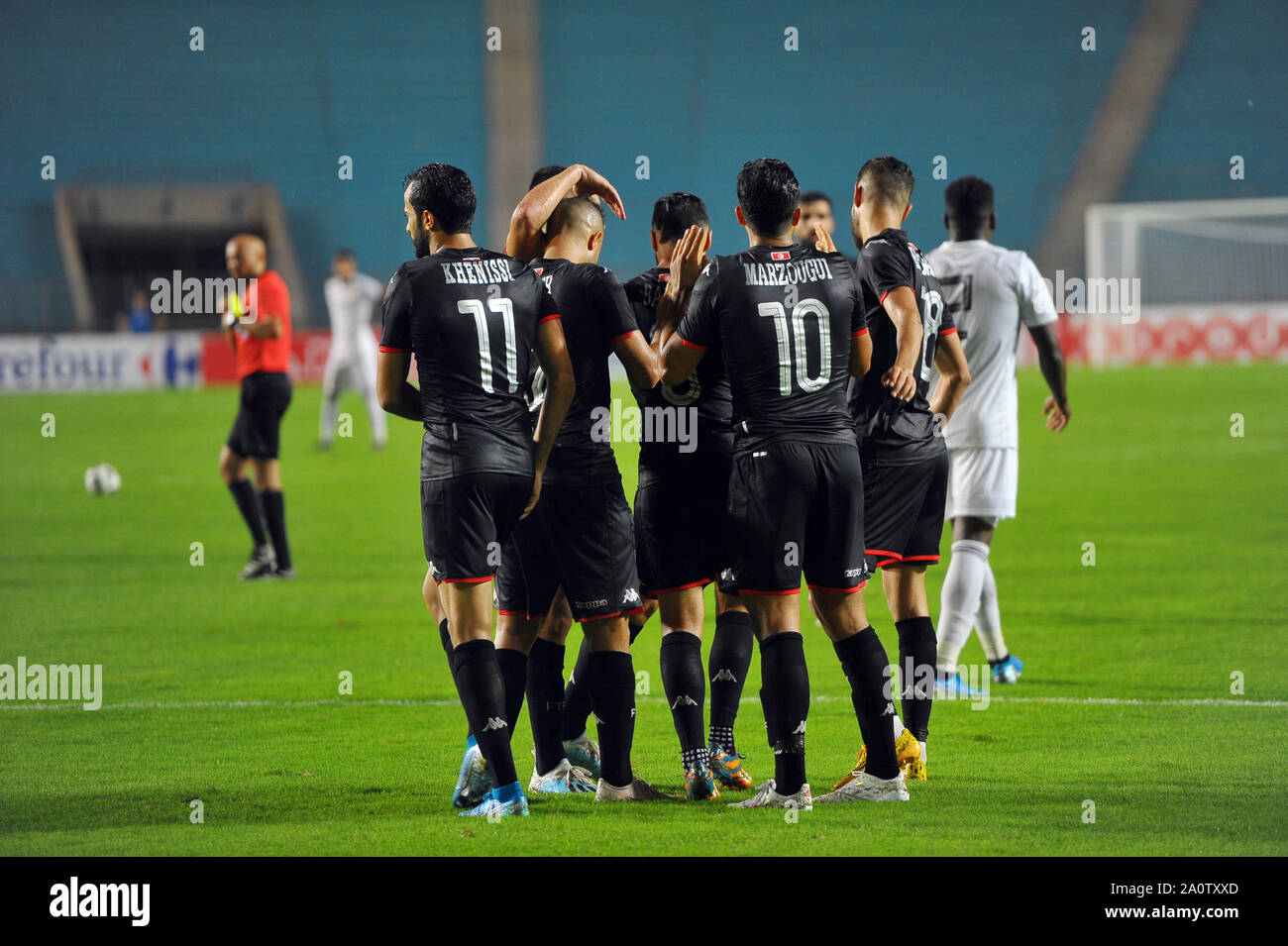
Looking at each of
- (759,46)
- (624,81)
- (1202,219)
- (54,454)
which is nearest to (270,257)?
(624,81)

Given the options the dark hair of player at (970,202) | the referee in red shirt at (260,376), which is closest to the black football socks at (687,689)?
the dark hair of player at (970,202)

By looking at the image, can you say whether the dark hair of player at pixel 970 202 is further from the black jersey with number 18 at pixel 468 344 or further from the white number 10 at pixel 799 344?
the black jersey with number 18 at pixel 468 344

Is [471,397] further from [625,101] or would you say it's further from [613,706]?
[625,101]

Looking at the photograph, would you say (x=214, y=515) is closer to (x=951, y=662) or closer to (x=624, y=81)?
(x=951, y=662)

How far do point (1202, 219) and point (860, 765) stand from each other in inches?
1273

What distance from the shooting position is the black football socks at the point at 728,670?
5848 mm

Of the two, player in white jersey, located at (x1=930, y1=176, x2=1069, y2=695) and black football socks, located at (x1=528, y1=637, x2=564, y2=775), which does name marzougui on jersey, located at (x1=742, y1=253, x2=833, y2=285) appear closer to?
black football socks, located at (x1=528, y1=637, x2=564, y2=775)

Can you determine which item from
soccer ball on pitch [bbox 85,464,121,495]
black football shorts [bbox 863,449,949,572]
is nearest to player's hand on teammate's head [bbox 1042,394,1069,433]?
black football shorts [bbox 863,449,949,572]

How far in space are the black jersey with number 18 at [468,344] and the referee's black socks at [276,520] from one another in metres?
6.09

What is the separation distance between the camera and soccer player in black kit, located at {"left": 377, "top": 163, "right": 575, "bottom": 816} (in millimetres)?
5277

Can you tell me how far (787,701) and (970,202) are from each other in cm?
337

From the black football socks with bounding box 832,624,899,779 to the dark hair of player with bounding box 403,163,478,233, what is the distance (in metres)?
1.94

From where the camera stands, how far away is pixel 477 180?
37062mm

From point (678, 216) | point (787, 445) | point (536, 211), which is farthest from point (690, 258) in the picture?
point (787, 445)
